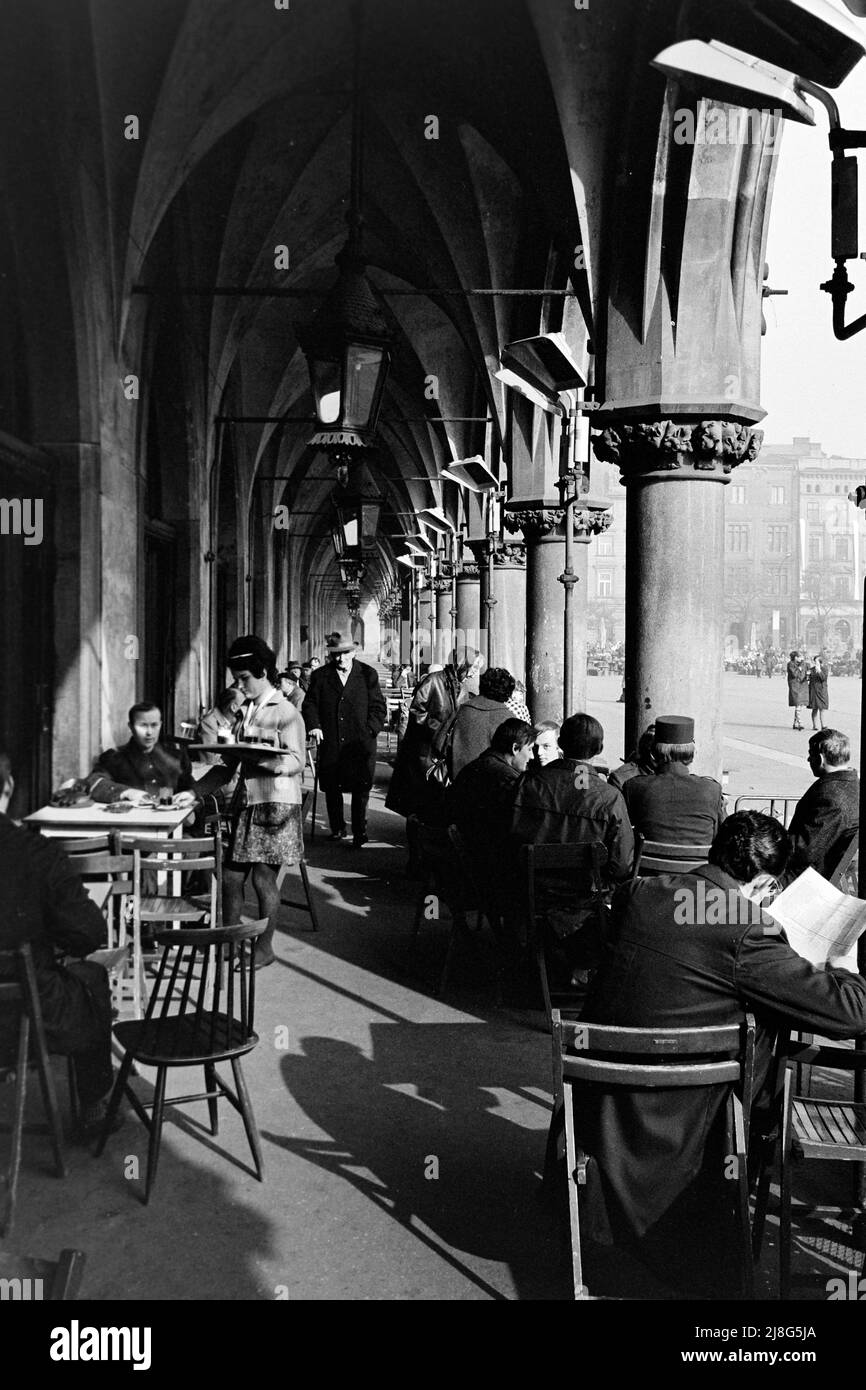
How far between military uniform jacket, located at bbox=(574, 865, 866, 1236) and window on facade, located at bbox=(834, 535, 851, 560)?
68800 millimetres

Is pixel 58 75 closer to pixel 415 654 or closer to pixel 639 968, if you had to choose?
pixel 639 968

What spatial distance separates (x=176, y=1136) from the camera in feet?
13.3

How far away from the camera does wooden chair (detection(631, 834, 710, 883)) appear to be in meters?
5.12

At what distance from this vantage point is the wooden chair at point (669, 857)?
16.8 feet

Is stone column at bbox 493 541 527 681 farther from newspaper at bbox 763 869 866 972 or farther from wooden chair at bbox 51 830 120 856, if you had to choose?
newspaper at bbox 763 869 866 972

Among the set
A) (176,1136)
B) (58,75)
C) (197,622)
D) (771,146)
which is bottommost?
(176,1136)

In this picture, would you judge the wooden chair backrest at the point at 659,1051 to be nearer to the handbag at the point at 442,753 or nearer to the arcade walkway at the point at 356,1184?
the arcade walkway at the point at 356,1184

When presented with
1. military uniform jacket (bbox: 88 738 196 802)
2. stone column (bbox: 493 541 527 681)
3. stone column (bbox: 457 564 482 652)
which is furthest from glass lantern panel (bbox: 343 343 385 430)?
stone column (bbox: 457 564 482 652)

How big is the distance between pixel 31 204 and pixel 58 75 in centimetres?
82

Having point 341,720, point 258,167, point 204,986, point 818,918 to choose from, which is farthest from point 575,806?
point 258,167

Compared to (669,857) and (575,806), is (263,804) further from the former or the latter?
(669,857)

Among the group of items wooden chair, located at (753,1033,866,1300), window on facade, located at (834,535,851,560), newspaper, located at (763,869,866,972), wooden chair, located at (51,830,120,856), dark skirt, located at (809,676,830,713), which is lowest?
wooden chair, located at (753,1033,866,1300)

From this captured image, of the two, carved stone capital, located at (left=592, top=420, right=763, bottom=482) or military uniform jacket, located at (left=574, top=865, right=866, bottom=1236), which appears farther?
carved stone capital, located at (left=592, top=420, right=763, bottom=482)

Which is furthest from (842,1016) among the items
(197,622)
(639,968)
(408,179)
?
(408,179)
